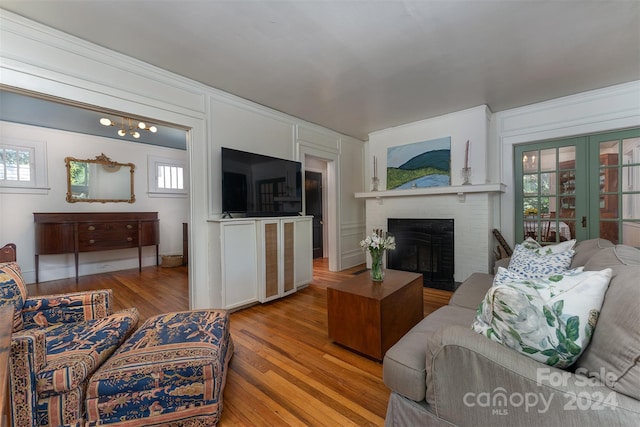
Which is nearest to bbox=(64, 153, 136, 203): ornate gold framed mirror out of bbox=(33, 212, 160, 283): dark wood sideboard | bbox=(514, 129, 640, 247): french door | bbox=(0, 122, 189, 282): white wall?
bbox=(0, 122, 189, 282): white wall

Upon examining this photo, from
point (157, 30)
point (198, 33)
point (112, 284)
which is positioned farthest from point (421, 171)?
point (112, 284)

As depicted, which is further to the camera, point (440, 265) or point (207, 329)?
point (440, 265)

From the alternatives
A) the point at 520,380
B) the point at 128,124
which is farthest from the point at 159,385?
the point at 128,124

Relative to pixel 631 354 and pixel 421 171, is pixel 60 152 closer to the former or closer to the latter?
pixel 421 171

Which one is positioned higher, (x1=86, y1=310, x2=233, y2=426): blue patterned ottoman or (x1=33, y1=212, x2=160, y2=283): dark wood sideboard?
(x1=33, y1=212, x2=160, y2=283): dark wood sideboard

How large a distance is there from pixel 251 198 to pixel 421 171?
8.65ft

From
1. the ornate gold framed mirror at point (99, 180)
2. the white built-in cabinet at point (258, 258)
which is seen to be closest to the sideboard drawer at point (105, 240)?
the ornate gold framed mirror at point (99, 180)

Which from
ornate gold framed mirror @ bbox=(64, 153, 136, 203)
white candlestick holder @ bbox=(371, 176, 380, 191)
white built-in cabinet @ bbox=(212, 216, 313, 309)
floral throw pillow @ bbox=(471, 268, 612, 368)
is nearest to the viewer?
floral throw pillow @ bbox=(471, 268, 612, 368)

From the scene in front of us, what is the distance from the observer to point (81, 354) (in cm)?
130

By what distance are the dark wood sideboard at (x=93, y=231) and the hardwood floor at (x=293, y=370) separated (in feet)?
5.34

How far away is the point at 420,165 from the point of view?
157 inches

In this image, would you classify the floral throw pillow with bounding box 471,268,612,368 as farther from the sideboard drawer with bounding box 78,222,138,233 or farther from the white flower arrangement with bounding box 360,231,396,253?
the sideboard drawer with bounding box 78,222,138,233

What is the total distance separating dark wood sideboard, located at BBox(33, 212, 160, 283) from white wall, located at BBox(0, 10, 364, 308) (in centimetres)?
49

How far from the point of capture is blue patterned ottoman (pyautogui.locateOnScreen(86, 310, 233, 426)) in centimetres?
124
